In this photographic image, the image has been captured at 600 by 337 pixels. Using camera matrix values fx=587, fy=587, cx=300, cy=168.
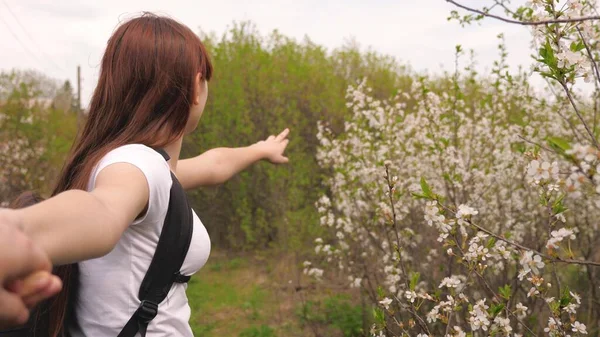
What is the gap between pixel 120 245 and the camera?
1.46m

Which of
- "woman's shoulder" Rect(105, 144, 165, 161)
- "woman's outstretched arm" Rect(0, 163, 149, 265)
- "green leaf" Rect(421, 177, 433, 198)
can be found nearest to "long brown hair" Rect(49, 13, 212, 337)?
"woman's shoulder" Rect(105, 144, 165, 161)

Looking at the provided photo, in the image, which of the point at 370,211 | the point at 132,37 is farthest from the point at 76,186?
the point at 370,211

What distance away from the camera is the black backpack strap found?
1.47m

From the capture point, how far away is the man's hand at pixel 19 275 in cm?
71

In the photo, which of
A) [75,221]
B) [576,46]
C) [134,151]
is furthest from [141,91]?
[576,46]

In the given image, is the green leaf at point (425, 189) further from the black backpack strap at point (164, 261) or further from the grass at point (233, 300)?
the grass at point (233, 300)

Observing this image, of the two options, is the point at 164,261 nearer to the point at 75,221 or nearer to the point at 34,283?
the point at 75,221

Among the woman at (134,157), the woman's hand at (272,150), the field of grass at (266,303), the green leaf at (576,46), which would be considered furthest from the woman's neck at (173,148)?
the field of grass at (266,303)

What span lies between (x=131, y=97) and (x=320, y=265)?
591 centimetres

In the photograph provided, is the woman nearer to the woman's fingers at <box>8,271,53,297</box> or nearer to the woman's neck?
the woman's neck

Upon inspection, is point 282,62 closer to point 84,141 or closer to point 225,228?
point 225,228

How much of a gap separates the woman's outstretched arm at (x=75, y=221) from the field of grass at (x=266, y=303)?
4.36 metres

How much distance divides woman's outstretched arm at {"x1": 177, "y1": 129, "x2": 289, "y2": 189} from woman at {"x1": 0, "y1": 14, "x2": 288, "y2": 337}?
531 millimetres

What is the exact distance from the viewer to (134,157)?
1.33 meters
